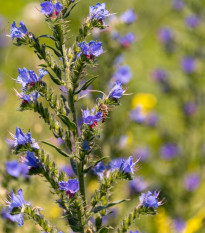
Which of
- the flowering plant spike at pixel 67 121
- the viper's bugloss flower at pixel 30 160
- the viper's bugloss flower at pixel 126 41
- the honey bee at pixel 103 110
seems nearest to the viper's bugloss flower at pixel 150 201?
the flowering plant spike at pixel 67 121

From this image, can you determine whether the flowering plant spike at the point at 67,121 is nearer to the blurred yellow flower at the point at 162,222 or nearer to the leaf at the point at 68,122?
the leaf at the point at 68,122

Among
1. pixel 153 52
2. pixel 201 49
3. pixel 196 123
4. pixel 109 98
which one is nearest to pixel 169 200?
pixel 196 123

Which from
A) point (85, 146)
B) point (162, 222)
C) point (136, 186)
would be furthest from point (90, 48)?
point (162, 222)

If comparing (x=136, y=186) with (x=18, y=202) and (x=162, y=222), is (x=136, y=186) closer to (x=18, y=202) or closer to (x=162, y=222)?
(x=162, y=222)

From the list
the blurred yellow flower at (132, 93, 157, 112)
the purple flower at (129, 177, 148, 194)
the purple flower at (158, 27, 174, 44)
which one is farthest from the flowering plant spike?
the blurred yellow flower at (132, 93, 157, 112)

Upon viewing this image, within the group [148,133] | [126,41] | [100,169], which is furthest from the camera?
[148,133]

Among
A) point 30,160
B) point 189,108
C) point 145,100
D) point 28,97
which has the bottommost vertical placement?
point 30,160

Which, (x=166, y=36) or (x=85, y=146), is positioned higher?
(x=166, y=36)
